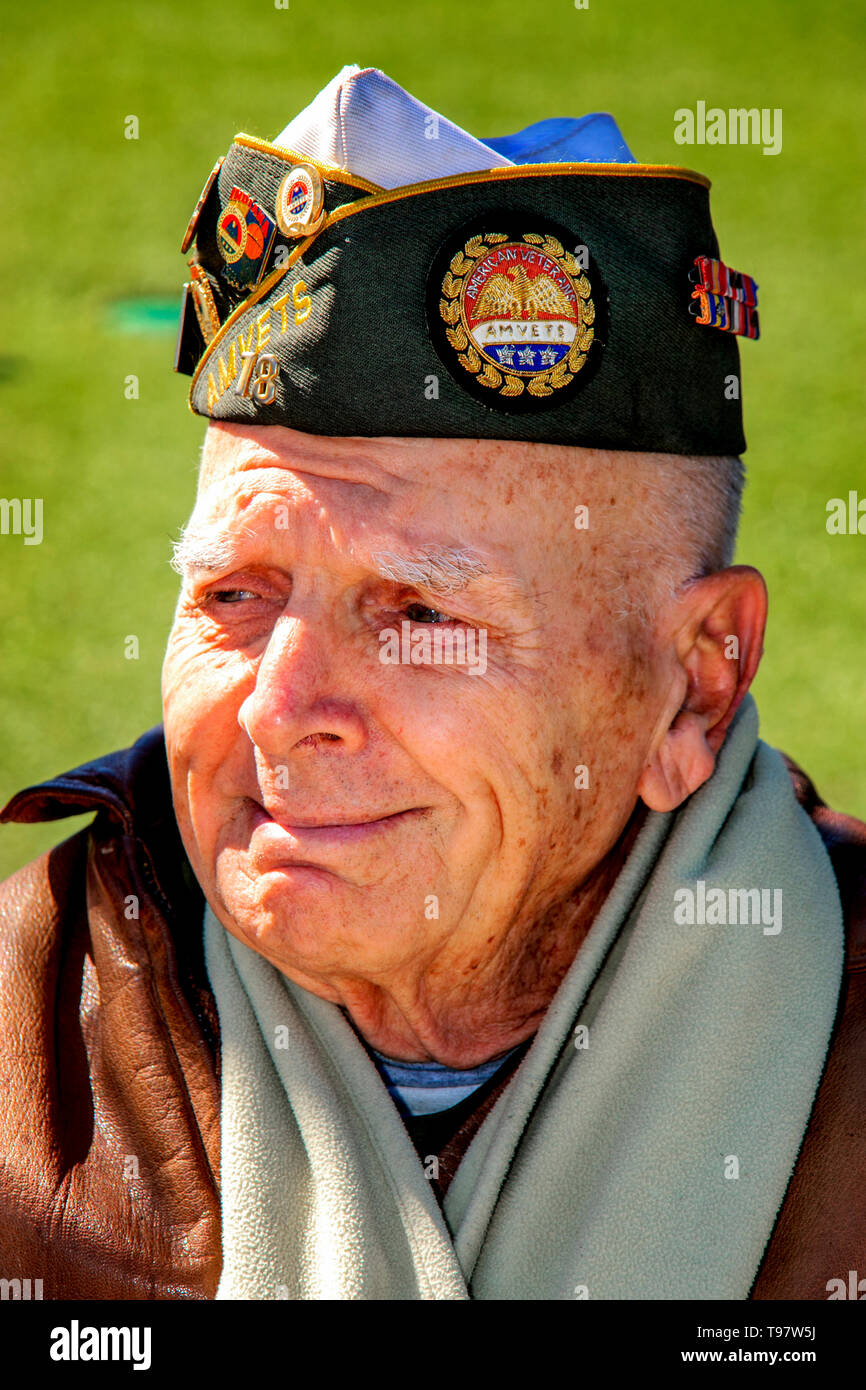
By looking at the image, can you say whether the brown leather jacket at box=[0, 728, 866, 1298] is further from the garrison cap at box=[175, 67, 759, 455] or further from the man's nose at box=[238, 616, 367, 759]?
the garrison cap at box=[175, 67, 759, 455]

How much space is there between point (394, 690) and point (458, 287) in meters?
0.56

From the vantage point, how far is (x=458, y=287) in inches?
80.6

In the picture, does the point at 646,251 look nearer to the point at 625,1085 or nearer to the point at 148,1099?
the point at 625,1085

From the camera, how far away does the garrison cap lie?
2.05 m

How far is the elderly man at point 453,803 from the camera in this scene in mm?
2018

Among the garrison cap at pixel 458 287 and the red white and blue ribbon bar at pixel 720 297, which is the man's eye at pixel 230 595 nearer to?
the garrison cap at pixel 458 287

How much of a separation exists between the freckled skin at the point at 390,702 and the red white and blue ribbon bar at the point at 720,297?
0.83 ft

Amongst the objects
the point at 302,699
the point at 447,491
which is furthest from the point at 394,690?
the point at 447,491

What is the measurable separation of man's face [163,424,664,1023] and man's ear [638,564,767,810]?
112 mm

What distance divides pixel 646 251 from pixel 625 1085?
1.17 m

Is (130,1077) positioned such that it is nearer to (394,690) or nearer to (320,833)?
(320,833)

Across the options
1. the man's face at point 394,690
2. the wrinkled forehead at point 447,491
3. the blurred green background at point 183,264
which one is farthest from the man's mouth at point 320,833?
the blurred green background at point 183,264

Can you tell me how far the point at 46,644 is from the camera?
5.52m

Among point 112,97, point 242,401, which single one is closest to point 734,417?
point 242,401
